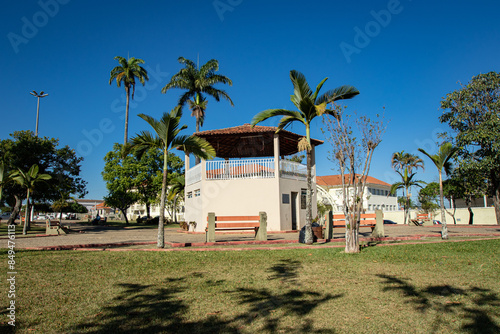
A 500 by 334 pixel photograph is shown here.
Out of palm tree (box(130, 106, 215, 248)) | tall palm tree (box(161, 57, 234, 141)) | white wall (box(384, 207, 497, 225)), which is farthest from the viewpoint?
white wall (box(384, 207, 497, 225))

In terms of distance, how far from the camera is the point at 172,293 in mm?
5027

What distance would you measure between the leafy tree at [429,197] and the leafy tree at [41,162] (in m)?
40.3

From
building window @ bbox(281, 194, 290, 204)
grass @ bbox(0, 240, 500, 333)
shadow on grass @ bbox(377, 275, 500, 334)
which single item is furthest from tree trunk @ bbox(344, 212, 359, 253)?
building window @ bbox(281, 194, 290, 204)

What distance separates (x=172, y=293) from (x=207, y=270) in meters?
1.83

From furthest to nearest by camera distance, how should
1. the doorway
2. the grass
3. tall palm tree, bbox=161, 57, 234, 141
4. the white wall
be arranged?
the white wall
tall palm tree, bbox=161, 57, 234, 141
the doorway
the grass

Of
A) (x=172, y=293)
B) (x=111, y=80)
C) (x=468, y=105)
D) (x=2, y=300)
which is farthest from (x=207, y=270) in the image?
(x=111, y=80)

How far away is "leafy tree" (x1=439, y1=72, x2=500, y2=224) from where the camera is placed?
20109 millimetres

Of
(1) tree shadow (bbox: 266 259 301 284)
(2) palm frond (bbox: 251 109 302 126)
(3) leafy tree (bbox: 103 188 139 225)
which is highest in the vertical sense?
(2) palm frond (bbox: 251 109 302 126)

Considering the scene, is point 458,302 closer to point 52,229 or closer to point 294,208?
point 294,208

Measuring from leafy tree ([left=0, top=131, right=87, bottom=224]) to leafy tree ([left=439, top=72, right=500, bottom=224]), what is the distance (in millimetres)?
28858

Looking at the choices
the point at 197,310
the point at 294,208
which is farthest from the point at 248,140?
the point at 197,310

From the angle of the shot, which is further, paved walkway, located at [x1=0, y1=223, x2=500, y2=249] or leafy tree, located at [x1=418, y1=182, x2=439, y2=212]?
leafy tree, located at [x1=418, y1=182, x2=439, y2=212]

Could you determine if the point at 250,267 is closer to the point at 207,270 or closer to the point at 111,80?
the point at 207,270

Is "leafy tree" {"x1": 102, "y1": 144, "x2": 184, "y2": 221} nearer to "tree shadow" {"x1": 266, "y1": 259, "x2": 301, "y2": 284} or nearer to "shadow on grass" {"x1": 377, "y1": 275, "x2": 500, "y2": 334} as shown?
"tree shadow" {"x1": 266, "y1": 259, "x2": 301, "y2": 284}
